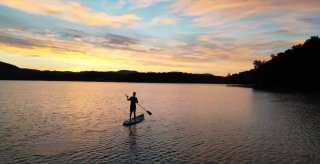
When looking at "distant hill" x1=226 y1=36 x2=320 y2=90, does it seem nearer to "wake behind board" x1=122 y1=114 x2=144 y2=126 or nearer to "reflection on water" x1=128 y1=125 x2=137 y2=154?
"wake behind board" x1=122 y1=114 x2=144 y2=126

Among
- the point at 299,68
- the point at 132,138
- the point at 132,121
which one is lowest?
the point at 132,138

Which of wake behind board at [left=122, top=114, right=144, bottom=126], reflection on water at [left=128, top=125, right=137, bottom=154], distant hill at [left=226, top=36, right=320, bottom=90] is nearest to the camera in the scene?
reflection on water at [left=128, top=125, right=137, bottom=154]

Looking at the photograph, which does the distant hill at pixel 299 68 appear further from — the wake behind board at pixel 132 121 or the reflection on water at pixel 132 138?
the reflection on water at pixel 132 138

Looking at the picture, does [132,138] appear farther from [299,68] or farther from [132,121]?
[299,68]

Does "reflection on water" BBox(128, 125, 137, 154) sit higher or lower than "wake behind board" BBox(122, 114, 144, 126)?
lower

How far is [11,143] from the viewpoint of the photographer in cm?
2144

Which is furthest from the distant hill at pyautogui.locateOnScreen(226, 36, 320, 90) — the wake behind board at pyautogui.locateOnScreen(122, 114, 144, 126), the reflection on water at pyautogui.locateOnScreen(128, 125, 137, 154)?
the reflection on water at pyautogui.locateOnScreen(128, 125, 137, 154)

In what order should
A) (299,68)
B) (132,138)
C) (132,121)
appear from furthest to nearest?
(299,68)
(132,121)
(132,138)

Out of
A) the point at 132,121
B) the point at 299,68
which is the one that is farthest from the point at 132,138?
the point at 299,68

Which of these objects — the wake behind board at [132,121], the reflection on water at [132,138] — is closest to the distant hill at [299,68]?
the wake behind board at [132,121]

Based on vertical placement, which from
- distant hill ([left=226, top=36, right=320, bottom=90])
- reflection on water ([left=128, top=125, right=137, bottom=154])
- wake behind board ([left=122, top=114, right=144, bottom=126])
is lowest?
reflection on water ([left=128, top=125, right=137, bottom=154])

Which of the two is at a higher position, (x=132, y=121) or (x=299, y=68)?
(x=299, y=68)

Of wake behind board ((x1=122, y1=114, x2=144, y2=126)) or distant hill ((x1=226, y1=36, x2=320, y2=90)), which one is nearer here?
wake behind board ((x1=122, y1=114, x2=144, y2=126))

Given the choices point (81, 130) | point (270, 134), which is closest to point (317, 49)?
point (270, 134)
